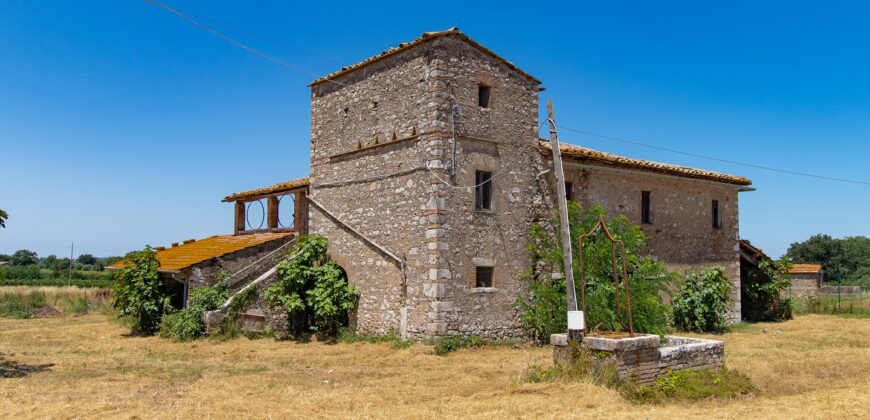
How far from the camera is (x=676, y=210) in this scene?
66.2 feet

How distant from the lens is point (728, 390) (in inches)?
401

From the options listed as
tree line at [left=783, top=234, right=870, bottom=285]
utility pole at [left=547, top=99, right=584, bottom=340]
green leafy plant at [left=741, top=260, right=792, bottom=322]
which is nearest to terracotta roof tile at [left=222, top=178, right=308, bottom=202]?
utility pole at [left=547, top=99, right=584, bottom=340]

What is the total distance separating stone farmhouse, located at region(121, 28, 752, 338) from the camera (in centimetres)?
1505

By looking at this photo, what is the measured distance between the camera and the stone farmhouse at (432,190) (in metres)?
15.0

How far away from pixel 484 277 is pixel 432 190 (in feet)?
8.24

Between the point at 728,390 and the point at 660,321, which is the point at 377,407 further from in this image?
the point at 660,321

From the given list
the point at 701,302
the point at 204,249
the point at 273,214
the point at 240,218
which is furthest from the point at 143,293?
the point at 701,302

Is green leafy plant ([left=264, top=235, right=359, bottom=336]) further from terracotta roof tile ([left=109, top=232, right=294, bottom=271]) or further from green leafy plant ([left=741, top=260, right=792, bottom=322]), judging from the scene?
green leafy plant ([left=741, top=260, right=792, bottom=322])

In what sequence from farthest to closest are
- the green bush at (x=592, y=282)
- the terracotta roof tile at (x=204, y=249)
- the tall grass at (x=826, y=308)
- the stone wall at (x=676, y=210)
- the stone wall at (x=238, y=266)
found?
1. the tall grass at (x=826, y=308)
2. the stone wall at (x=676, y=210)
3. the terracotta roof tile at (x=204, y=249)
4. the stone wall at (x=238, y=266)
5. the green bush at (x=592, y=282)

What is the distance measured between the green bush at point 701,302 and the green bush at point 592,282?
2710mm

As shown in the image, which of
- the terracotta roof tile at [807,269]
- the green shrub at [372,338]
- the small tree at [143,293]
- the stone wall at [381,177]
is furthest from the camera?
the terracotta roof tile at [807,269]

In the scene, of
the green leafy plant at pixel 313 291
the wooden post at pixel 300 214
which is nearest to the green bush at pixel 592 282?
Result: the green leafy plant at pixel 313 291

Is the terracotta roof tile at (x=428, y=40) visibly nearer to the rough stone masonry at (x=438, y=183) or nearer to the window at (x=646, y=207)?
the rough stone masonry at (x=438, y=183)

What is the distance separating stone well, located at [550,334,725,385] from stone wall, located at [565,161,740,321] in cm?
731
